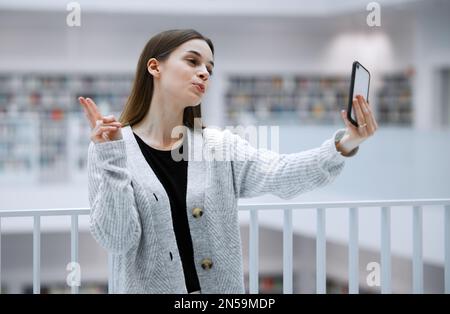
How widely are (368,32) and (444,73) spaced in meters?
1.31

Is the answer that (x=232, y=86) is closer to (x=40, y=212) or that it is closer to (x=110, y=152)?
(x=40, y=212)

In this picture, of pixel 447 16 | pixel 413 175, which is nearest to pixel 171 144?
pixel 413 175

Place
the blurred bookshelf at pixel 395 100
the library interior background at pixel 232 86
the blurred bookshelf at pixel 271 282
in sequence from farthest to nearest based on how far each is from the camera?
1. the blurred bookshelf at pixel 395 100
2. the blurred bookshelf at pixel 271 282
3. the library interior background at pixel 232 86

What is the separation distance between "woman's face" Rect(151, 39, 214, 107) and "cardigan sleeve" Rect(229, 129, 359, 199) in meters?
0.11

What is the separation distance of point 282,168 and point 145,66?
276 mm

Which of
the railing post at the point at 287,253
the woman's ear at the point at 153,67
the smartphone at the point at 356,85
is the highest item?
the woman's ear at the point at 153,67

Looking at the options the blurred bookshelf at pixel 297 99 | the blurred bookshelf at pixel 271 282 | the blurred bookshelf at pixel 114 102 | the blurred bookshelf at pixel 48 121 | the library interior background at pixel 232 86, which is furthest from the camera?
the blurred bookshelf at pixel 297 99

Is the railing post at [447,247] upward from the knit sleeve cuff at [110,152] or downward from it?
downward

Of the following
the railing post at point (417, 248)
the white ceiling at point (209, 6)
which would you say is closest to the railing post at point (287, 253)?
the railing post at point (417, 248)

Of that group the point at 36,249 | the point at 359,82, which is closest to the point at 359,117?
the point at 359,82

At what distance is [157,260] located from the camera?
1.05 metres

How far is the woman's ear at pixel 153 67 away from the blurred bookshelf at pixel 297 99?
6701 mm

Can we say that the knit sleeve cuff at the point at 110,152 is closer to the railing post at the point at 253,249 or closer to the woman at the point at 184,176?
the woman at the point at 184,176

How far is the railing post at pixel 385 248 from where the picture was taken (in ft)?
4.91
